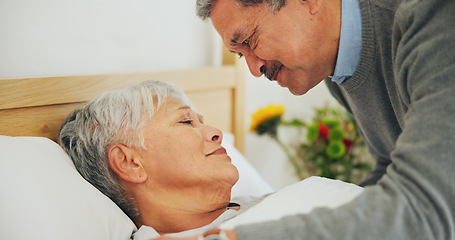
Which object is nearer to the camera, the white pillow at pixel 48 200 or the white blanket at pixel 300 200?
the white blanket at pixel 300 200

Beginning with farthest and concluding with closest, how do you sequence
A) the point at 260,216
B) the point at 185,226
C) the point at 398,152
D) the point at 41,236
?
the point at 185,226, the point at 41,236, the point at 260,216, the point at 398,152

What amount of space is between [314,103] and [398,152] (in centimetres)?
221

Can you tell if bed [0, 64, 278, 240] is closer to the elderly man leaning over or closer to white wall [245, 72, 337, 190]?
the elderly man leaning over

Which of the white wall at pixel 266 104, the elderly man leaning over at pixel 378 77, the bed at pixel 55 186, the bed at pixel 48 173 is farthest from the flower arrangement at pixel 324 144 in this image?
the elderly man leaning over at pixel 378 77

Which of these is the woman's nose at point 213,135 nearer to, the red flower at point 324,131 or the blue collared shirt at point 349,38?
the blue collared shirt at point 349,38

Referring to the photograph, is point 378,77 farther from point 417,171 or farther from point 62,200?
point 62,200

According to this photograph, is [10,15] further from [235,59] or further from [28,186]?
[235,59]

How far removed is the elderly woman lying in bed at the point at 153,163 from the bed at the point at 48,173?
83 millimetres

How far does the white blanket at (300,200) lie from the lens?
956 millimetres

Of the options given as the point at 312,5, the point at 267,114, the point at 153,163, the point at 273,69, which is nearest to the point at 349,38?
the point at 312,5

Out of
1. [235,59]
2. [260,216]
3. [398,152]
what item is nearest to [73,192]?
[260,216]

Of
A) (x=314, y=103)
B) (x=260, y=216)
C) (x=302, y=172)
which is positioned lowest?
(x=302, y=172)

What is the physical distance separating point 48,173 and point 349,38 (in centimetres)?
94

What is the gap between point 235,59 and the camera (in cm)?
226
